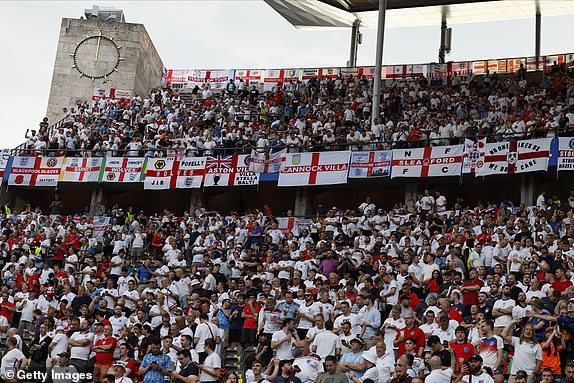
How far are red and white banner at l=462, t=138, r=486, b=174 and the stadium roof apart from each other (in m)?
13.5

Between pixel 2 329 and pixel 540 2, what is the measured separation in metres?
27.6

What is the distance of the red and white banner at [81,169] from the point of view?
3117cm

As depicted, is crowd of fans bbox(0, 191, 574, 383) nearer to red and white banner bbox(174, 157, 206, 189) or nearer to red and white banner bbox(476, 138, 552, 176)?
red and white banner bbox(476, 138, 552, 176)

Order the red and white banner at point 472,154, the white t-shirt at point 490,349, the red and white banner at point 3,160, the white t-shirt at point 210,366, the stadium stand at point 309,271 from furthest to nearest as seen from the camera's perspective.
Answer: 1. the red and white banner at point 3,160
2. the red and white banner at point 472,154
3. the white t-shirt at point 210,366
4. the stadium stand at point 309,271
5. the white t-shirt at point 490,349

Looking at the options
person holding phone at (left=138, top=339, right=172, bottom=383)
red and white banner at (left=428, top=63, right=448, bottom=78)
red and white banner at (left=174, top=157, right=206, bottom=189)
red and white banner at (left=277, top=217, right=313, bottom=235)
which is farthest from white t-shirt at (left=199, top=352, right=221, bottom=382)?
red and white banner at (left=428, top=63, right=448, bottom=78)

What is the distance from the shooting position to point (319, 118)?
31078 mm

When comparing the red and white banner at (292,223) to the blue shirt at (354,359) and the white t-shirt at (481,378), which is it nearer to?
A: the blue shirt at (354,359)

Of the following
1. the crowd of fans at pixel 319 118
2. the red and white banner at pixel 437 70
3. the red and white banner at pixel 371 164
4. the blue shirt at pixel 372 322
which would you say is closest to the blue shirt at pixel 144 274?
the blue shirt at pixel 372 322

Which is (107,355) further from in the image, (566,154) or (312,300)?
(566,154)

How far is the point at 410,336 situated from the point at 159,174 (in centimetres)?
1730

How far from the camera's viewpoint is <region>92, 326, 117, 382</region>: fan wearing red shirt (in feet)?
52.3

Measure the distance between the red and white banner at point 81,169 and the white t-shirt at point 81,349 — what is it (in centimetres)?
1516

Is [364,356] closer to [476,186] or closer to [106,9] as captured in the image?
[476,186]

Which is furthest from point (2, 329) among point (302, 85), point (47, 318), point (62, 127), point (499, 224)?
point (302, 85)
